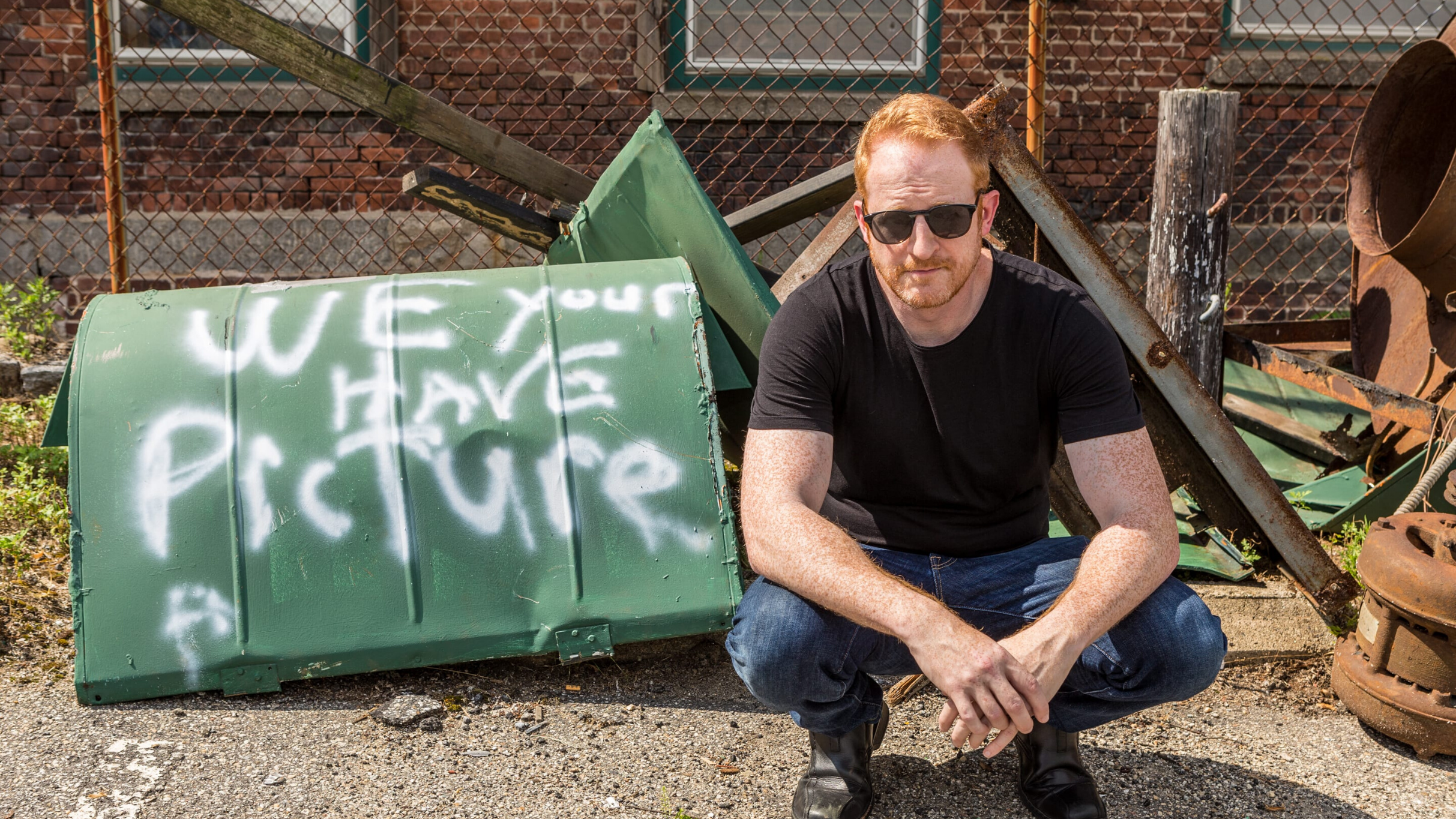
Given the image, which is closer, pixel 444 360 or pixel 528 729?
pixel 528 729

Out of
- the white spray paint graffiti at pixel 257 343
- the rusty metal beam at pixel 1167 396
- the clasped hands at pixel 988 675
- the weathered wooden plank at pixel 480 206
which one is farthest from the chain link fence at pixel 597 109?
the clasped hands at pixel 988 675

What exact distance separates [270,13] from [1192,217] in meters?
5.41

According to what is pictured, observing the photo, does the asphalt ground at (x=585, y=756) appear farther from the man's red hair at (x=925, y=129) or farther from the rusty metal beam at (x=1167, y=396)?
the man's red hair at (x=925, y=129)

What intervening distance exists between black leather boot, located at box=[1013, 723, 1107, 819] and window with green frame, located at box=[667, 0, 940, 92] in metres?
4.89

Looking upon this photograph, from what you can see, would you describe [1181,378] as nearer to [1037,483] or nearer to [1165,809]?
[1037,483]

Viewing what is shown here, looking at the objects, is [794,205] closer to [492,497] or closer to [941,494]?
[492,497]

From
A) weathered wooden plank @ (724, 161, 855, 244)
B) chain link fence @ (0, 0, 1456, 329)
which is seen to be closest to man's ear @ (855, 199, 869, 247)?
weathered wooden plank @ (724, 161, 855, 244)

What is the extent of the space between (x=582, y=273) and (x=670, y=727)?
136 cm

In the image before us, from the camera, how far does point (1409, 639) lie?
2758 millimetres

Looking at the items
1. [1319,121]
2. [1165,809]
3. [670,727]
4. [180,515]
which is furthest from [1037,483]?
[1319,121]

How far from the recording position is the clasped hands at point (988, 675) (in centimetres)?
196

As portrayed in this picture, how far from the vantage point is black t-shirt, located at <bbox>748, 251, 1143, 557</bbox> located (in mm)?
2354

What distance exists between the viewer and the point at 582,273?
3254 mm

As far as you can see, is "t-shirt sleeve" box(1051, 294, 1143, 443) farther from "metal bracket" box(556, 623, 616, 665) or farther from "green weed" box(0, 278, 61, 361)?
"green weed" box(0, 278, 61, 361)
